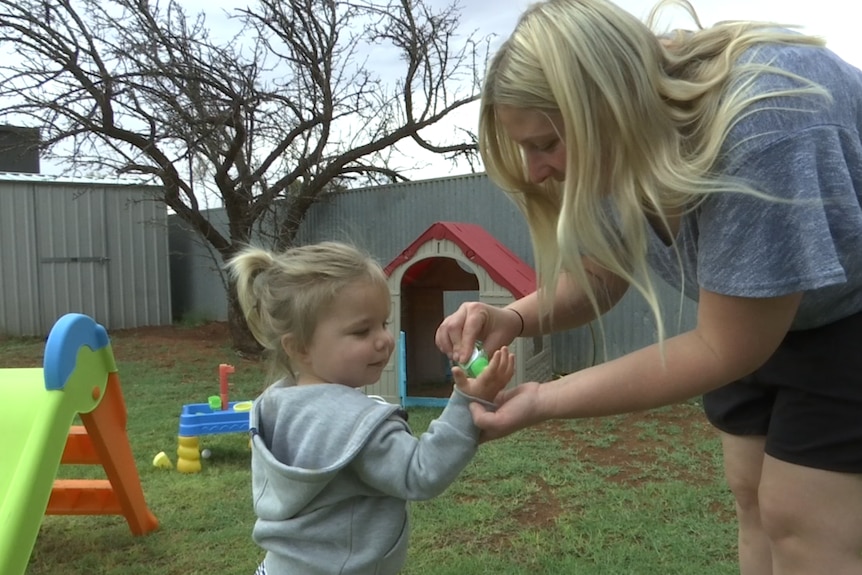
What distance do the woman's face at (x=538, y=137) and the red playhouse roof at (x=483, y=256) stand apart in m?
3.52

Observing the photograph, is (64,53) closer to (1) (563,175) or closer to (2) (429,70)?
(2) (429,70)

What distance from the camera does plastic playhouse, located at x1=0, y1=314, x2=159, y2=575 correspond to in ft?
6.16

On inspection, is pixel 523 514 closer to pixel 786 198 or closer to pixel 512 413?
pixel 512 413

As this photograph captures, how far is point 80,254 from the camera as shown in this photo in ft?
33.9

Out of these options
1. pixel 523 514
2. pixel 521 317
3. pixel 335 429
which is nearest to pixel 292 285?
pixel 335 429

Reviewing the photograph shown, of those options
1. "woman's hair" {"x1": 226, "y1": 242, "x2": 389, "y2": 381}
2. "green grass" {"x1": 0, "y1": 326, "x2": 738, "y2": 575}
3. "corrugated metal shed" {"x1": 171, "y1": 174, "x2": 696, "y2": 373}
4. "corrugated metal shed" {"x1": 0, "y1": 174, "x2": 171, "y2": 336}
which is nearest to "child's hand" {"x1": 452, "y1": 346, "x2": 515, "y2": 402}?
"woman's hair" {"x1": 226, "y1": 242, "x2": 389, "y2": 381}

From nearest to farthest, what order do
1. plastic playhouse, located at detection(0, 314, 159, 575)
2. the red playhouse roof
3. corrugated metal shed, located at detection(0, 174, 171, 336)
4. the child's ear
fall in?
the child's ear → plastic playhouse, located at detection(0, 314, 159, 575) → the red playhouse roof → corrugated metal shed, located at detection(0, 174, 171, 336)

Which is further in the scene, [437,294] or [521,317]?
[437,294]

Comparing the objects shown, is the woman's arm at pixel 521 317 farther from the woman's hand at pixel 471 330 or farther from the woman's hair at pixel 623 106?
the woman's hair at pixel 623 106

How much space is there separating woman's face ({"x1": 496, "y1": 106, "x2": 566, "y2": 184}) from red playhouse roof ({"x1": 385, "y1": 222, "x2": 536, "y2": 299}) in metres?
3.52

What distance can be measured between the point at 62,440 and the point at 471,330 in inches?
53.8

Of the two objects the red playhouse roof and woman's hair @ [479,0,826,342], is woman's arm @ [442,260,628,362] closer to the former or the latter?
woman's hair @ [479,0,826,342]

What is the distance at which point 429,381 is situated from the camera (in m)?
6.13

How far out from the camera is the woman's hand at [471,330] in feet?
5.06
